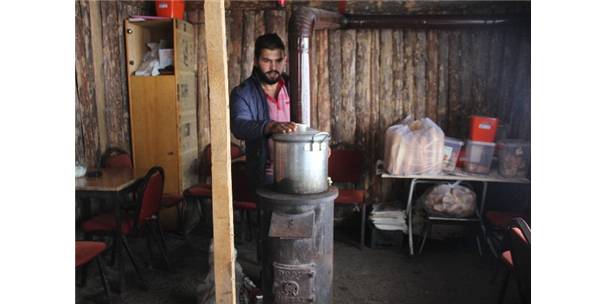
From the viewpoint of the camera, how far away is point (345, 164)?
5.50 meters

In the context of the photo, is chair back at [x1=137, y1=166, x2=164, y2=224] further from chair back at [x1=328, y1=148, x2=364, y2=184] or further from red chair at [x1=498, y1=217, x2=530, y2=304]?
red chair at [x1=498, y1=217, x2=530, y2=304]

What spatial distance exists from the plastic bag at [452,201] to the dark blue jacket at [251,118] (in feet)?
6.39

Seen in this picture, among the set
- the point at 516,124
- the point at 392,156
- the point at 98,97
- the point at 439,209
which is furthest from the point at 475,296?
the point at 98,97

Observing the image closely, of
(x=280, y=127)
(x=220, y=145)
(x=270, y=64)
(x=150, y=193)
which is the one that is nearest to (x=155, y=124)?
(x=150, y=193)

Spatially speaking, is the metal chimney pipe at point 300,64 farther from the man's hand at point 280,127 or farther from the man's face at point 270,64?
the man's hand at point 280,127

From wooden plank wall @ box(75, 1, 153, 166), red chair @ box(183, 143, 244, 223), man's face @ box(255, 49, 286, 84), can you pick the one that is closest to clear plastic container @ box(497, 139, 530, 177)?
man's face @ box(255, 49, 286, 84)

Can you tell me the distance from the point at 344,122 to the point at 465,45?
1.60 meters

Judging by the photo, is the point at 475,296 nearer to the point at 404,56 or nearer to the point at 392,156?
the point at 392,156

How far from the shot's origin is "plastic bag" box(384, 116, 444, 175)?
482cm

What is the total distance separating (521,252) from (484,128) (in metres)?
2.36

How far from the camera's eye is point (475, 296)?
4.03 metres

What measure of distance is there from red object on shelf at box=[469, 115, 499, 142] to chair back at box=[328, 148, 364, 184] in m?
1.25

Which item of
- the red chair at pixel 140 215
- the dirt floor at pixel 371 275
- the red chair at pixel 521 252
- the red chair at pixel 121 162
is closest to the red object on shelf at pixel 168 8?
the red chair at pixel 121 162

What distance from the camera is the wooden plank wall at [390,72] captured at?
17.8ft
